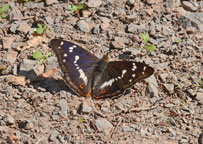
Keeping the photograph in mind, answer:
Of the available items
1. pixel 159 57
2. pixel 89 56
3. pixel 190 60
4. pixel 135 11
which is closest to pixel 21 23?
pixel 89 56

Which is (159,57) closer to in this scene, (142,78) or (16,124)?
(142,78)

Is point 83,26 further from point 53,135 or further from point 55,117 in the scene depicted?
point 53,135

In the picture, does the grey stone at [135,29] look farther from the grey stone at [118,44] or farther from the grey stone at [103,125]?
the grey stone at [103,125]

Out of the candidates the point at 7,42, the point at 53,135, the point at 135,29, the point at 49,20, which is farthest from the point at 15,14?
the point at 53,135

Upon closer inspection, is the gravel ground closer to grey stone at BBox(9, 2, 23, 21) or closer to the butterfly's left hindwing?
grey stone at BBox(9, 2, 23, 21)

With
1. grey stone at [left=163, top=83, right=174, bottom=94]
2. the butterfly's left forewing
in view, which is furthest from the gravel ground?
the butterfly's left forewing

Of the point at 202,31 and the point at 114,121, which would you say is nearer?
the point at 114,121
